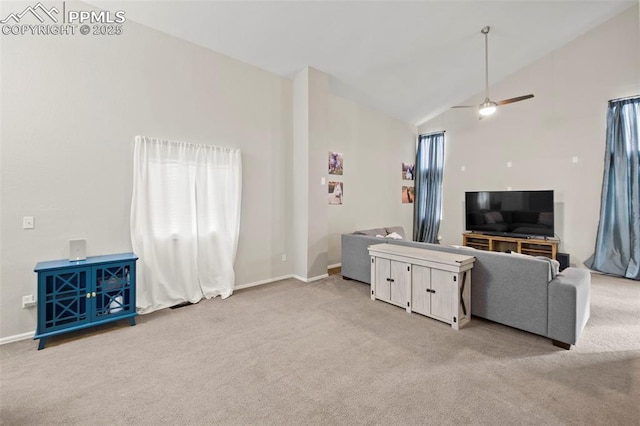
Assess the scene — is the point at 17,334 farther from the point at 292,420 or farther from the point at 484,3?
the point at 484,3

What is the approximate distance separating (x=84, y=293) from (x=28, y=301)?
54 centimetres

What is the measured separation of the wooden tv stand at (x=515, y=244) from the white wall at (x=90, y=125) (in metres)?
5.09

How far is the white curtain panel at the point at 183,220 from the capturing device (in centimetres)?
341

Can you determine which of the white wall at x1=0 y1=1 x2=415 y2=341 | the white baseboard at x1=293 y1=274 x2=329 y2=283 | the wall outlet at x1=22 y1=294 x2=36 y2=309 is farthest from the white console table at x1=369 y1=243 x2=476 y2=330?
the wall outlet at x1=22 y1=294 x2=36 y2=309

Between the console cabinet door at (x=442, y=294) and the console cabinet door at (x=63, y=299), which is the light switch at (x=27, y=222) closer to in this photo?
the console cabinet door at (x=63, y=299)

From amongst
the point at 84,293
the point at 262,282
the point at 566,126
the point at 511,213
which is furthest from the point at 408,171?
the point at 84,293

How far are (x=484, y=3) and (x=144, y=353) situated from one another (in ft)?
19.6

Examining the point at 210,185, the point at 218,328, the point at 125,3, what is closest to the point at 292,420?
the point at 218,328

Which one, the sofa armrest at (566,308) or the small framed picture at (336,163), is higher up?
the small framed picture at (336,163)

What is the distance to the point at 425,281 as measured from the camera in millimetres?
3252

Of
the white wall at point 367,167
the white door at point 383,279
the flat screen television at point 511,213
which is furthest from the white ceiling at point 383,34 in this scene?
the white door at point 383,279

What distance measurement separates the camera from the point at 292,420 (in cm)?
175

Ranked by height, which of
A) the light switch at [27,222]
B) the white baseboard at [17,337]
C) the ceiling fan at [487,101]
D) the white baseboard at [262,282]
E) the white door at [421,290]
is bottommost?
the white baseboard at [17,337]

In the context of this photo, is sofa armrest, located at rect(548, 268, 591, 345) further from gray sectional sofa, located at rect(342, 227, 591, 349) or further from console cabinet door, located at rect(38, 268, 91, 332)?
A: console cabinet door, located at rect(38, 268, 91, 332)
